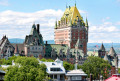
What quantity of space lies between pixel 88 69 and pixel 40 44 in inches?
1822

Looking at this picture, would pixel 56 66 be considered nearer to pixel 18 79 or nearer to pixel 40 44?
pixel 18 79

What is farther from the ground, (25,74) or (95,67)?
(95,67)

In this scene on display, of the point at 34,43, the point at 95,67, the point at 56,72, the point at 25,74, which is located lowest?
the point at 25,74

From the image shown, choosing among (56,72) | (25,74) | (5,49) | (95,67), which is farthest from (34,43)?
(25,74)

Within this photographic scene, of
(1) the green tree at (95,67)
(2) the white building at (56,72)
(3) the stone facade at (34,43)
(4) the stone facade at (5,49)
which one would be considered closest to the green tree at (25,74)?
(2) the white building at (56,72)

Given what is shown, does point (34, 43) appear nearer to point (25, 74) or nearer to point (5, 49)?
point (5, 49)

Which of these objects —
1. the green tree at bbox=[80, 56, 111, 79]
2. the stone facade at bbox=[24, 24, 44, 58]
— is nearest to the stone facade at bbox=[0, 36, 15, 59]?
the stone facade at bbox=[24, 24, 44, 58]

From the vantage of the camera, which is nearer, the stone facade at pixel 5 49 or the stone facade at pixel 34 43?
the stone facade at pixel 5 49

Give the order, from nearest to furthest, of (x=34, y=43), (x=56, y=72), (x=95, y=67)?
(x=56, y=72) < (x=95, y=67) < (x=34, y=43)

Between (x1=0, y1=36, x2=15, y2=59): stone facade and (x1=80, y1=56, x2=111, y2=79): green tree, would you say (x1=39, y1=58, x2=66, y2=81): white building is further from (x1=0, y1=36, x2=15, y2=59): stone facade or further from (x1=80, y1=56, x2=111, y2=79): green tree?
(x1=0, y1=36, x2=15, y2=59): stone facade

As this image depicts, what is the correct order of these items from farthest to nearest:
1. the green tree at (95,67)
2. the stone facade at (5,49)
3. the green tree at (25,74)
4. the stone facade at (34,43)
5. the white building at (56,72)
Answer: the stone facade at (34,43)
the stone facade at (5,49)
the green tree at (95,67)
the white building at (56,72)
the green tree at (25,74)

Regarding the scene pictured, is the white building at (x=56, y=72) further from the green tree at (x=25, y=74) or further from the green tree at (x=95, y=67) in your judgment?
the green tree at (x=95, y=67)

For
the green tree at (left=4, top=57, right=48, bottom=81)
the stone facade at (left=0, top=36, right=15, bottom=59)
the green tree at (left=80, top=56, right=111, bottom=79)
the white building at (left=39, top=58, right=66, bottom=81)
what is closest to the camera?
the green tree at (left=4, top=57, right=48, bottom=81)

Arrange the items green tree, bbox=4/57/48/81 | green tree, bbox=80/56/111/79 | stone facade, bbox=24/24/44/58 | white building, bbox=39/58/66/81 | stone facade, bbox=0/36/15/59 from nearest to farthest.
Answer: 1. green tree, bbox=4/57/48/81
2. white building, bbox=39/58/66/81
3. green tree, bbox=80/56/111/79
4. stone facade, bbox=0/36/15/59
5. stone facade, bbox=24/24/44/58
